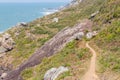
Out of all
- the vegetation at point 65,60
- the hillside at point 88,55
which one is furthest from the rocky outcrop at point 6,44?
the vegetation at point 65,60

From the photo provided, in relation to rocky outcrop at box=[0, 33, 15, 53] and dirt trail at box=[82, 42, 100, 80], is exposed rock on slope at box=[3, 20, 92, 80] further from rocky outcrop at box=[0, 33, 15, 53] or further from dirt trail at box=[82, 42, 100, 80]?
rocky outcrop at box=[0, 33, 15, 53]

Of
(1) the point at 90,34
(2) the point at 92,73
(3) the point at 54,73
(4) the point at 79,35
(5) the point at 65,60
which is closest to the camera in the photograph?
(2) the point at 92,73

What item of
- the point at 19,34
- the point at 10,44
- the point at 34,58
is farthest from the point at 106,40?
the point at 19,34

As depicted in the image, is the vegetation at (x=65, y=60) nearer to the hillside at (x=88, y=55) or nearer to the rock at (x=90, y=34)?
the hillside at (x=88, y=55)

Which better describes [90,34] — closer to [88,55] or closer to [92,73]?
[88,55]

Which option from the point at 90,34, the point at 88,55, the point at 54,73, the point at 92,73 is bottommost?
the point at 92,73

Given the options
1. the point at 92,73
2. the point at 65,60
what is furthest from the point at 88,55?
the point at 92,73

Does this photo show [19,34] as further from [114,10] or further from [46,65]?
[46,65]

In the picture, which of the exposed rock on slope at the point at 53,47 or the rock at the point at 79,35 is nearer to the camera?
the rock at the point at 79,35

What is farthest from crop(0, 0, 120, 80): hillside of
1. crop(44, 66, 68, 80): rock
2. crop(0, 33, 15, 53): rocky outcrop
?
crop(0, 33, 15, 53): rocky outcrop

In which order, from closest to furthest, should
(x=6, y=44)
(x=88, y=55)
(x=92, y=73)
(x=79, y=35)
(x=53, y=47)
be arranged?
1. (x=92, y=73)
2. (x=88, y=55)
3. (x=79, y=35)
4. (x=53, y=47)
5. (x=6, y=44)

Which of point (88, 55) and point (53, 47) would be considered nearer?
point (88, 55)
